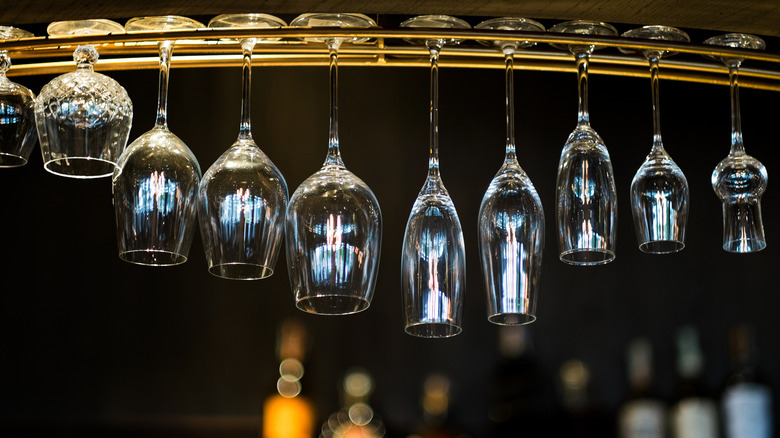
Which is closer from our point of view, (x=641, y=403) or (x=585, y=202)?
(x=585, y=202)

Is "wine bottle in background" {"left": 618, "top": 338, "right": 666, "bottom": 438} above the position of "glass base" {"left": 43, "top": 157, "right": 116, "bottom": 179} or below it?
below

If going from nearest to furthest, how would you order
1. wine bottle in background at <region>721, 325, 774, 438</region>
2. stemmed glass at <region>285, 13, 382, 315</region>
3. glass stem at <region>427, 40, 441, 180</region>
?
1. stemmed glass at <region>285, 13, 382, 315</region>
2. glass stem at <region>427, 40, 441, 180</region>
3. wine bottle in background at <region>721, 325, 774, 438</region>

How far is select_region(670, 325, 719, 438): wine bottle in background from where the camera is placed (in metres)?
2.35

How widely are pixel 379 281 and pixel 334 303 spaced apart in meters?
1.36

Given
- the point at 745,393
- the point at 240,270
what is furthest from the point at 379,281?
the point at 240,270

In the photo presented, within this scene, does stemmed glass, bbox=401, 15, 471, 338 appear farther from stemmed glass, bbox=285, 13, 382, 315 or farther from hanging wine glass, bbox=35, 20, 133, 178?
hanging wine glass, bbox=35, 20, 133, 178

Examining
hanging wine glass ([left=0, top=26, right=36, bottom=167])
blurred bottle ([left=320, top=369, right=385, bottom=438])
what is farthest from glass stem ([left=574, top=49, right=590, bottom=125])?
blurred bottle ([left=320, top=369, right=385, bottom=438])

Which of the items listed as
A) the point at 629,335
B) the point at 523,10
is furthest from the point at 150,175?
the point at 629,335

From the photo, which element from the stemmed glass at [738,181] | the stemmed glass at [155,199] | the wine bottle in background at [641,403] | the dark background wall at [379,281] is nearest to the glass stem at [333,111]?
the stemmed glass at [155,199]

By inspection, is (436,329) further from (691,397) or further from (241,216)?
(691,397)

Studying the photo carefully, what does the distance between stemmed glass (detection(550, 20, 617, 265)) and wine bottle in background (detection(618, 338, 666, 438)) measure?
4.41ft

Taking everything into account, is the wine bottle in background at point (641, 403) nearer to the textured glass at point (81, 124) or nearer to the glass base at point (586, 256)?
the glass base at point (586, 256)

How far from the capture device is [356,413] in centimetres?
237

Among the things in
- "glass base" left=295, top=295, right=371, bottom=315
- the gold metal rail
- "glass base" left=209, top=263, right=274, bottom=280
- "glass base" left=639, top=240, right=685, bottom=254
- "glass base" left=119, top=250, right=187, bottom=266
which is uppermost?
the gold metal rail
